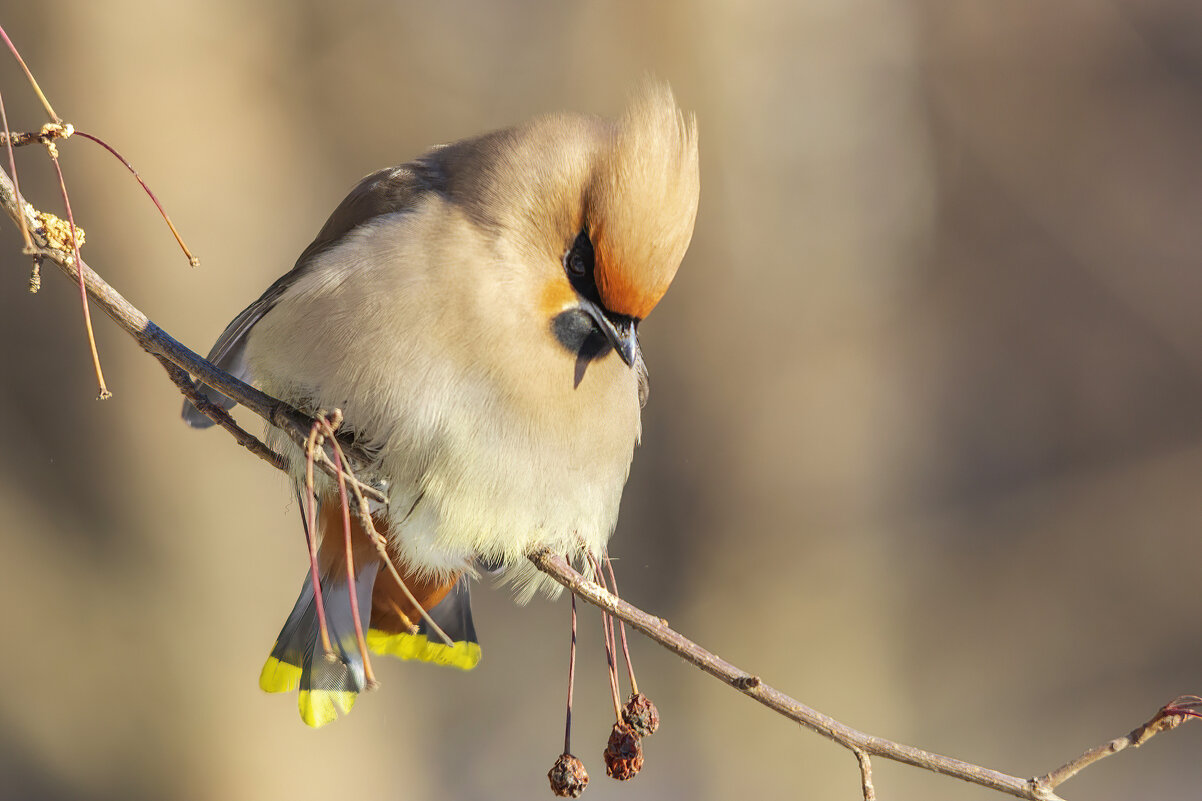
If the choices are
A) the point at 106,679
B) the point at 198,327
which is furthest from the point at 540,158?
the point at 106,679

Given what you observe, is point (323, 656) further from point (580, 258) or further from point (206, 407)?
point (580, 258)

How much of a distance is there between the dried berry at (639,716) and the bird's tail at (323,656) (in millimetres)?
754

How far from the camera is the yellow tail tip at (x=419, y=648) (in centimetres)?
261

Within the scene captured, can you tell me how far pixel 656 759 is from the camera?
5.45m

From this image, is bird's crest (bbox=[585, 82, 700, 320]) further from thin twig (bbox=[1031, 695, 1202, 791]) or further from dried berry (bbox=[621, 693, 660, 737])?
thin twig (bbox=[1031, 695, 1202, 791])

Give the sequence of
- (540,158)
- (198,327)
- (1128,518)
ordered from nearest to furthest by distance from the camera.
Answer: (540,158), (198,327), (1128,518)

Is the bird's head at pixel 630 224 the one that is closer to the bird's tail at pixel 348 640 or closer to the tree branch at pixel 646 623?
the tree branch at pixel 646 623

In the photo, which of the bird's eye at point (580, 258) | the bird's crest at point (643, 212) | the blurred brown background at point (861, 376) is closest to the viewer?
the bird's crest at point (643, 212)

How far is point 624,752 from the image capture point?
1811 millimetres

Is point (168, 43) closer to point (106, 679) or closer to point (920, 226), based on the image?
point (106, 679)

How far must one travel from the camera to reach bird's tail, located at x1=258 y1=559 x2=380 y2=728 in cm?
250

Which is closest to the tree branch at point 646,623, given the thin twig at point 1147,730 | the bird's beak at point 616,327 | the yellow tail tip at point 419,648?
the thin twig at point 1147,730

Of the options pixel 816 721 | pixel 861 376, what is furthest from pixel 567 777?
pixel 861 376

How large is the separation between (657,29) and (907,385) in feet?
6.39
